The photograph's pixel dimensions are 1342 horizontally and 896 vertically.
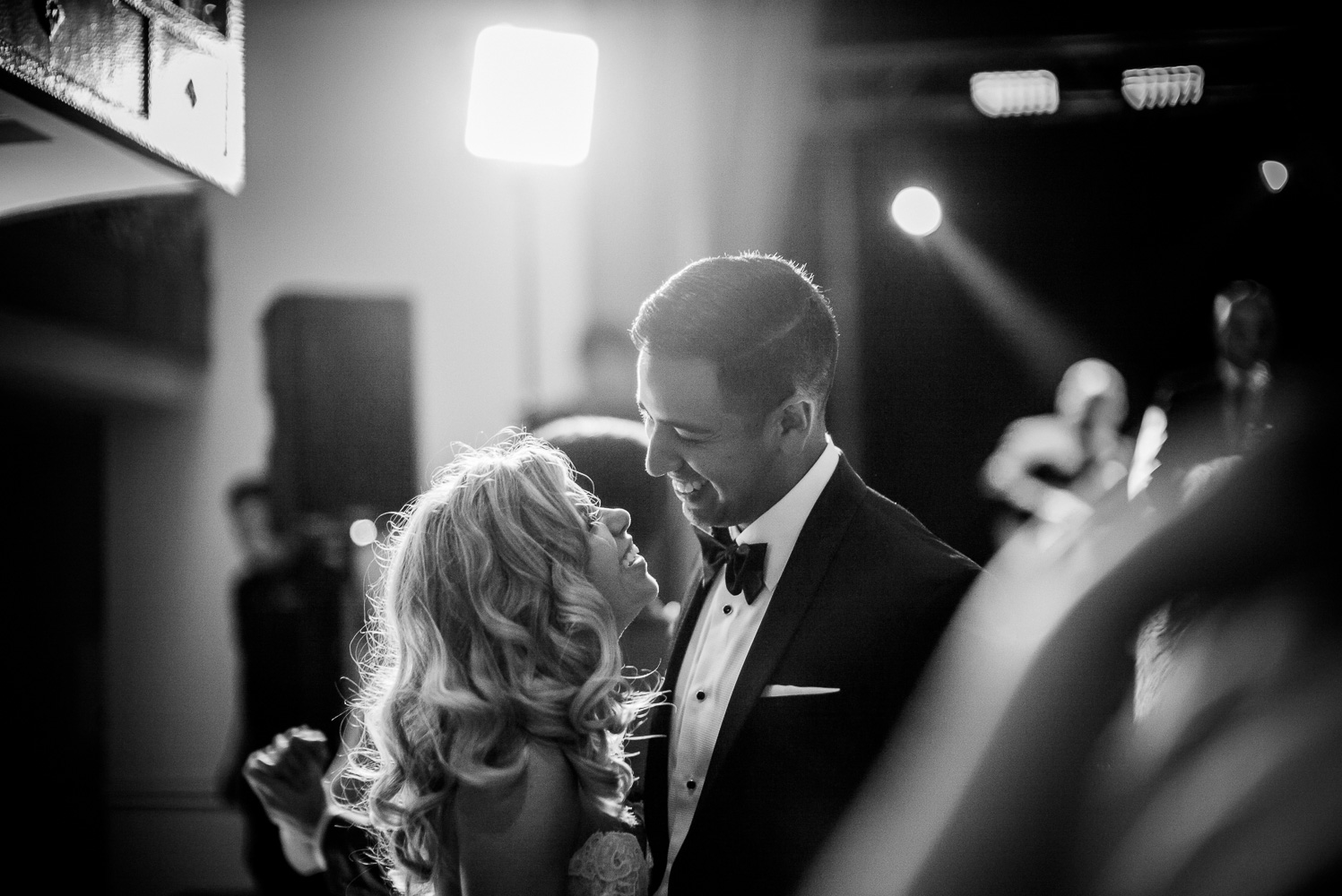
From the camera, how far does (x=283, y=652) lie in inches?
169

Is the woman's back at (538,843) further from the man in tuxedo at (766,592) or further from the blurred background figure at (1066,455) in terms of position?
the blurred background figure at (1066,455)

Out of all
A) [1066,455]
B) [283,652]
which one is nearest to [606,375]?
[283,652]

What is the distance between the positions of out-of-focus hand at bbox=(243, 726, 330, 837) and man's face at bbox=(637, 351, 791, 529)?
862 mm

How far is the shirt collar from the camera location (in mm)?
1604

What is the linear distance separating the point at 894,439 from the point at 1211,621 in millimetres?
4699

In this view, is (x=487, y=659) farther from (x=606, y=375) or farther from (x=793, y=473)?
(x=606, y=375)

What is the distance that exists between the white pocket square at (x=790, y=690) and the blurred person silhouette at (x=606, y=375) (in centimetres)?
224

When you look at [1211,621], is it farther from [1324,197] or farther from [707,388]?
[1324,197]

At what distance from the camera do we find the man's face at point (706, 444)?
1557 millimetres

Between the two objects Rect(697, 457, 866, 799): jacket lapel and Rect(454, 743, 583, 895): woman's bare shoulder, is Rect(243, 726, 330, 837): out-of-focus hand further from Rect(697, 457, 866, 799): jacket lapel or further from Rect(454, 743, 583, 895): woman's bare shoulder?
Rect(697, 457, 866, 799): jacket lapel

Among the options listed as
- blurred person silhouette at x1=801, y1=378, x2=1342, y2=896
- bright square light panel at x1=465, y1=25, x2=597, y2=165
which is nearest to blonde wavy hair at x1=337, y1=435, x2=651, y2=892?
blurred person silhouette at x1=801, y1=378, x2=1342, y2=896

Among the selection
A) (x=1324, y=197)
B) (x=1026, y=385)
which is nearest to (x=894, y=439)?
(x=1026, y=385)

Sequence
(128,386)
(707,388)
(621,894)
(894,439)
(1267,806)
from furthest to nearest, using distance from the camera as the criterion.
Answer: (128,386), (894,439), (707,388), (621,894), (1267,806)

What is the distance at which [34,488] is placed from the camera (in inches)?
208
